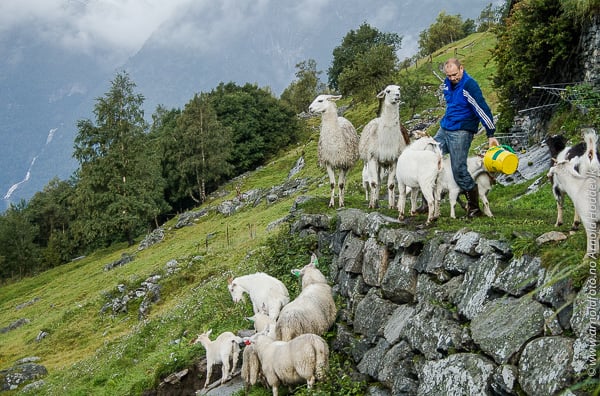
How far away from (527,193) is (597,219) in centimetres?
1044

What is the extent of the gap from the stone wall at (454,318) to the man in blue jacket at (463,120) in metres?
1.35

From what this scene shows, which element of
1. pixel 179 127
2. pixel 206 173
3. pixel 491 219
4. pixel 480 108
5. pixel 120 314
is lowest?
pixel 120 314

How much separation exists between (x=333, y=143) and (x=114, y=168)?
42.2 m

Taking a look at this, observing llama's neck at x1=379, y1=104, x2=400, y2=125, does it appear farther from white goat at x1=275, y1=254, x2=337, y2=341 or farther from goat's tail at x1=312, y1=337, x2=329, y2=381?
goat's tail at x1=312, y1=337, x2=329, y2=381

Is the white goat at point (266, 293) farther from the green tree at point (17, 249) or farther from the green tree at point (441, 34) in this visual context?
the green tree at point (441, 34)

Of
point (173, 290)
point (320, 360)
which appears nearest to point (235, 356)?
point (320, 360)

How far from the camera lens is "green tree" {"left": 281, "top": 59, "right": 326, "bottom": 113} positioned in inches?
3868

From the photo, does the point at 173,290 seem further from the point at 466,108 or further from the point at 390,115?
the point at 466,108

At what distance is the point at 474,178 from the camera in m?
9.48

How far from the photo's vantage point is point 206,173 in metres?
60.1

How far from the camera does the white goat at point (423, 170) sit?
357 inches

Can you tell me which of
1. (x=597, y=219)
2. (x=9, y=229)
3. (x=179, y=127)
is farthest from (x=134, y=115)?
(x=597, y=219)

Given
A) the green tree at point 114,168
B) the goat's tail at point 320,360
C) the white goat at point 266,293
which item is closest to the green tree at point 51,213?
the green tree at point 114,168

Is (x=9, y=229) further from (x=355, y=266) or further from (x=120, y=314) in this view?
(x=355, y=266)
